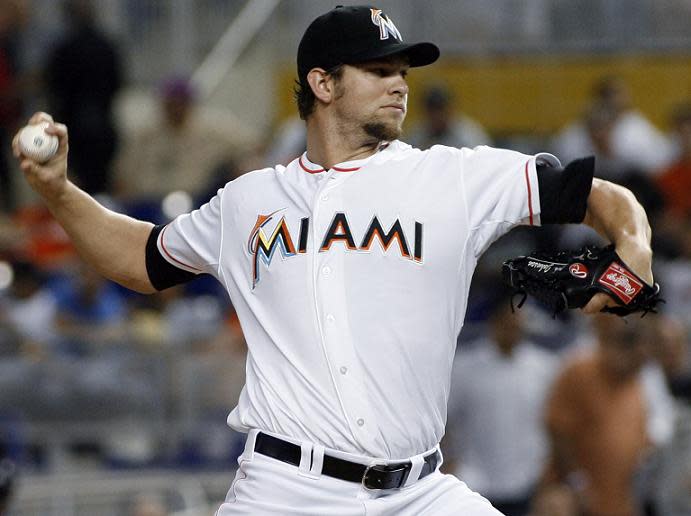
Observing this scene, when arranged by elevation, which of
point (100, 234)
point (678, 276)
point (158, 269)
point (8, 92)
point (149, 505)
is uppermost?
point (100, 234)

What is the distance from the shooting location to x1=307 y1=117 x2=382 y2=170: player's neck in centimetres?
454

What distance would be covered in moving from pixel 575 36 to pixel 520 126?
891mm

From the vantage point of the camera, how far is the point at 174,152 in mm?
11180

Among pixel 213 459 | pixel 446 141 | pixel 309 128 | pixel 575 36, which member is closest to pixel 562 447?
pixel 213 459

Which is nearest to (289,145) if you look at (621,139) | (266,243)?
(621,139)

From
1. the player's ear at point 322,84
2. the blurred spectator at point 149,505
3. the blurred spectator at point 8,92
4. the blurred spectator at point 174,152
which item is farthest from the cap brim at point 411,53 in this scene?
the blurred spectator at point 8,92

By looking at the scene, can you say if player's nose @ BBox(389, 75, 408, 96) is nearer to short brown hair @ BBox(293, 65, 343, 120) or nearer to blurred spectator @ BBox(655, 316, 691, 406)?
short brown hair @ BBox(293, 65, 343, 120)

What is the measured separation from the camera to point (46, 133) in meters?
4.57

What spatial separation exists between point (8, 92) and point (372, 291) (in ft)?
26.8

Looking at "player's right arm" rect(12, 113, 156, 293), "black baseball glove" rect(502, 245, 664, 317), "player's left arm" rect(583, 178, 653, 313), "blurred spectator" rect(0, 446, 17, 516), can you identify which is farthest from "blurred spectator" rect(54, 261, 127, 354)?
"player's left arm" rect(583, 178, 653, 313)

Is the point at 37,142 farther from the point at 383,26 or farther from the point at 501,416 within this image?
the point at 501,416

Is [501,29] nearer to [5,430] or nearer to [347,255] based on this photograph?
[5,430]

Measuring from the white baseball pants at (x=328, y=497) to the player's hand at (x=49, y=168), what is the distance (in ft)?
3.81

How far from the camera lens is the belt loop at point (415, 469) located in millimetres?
4223
